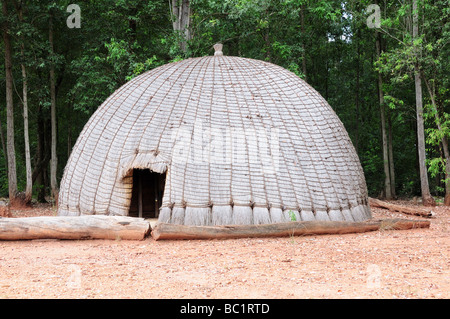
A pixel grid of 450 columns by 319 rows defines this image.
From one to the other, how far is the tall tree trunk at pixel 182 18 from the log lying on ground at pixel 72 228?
9.89 meters

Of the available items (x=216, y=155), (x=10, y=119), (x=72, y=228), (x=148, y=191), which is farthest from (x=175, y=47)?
(x=72, y=228)

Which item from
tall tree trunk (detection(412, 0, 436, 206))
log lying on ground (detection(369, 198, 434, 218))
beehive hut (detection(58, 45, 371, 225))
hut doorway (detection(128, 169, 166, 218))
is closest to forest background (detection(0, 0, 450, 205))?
tall tree trunk (detection(412, 0, 436, 206))

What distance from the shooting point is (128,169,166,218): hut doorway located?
11.8 meters

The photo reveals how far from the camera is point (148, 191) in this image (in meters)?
12.1

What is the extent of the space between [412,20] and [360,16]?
2399mm

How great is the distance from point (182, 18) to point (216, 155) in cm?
996

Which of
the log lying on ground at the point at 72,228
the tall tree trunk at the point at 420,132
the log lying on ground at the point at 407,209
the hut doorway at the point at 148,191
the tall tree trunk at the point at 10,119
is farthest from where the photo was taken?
the tall tree trunk at the point at 10,119

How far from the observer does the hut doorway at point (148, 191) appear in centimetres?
1178

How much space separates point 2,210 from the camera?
1284cm

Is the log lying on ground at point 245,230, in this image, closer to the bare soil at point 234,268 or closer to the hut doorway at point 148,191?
the bare soil at point 234,268

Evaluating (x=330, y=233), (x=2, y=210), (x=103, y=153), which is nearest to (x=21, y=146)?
(x=2, y=210)

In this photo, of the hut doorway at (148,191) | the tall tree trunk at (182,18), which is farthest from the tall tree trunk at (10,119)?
the hut doorway at (148,191)

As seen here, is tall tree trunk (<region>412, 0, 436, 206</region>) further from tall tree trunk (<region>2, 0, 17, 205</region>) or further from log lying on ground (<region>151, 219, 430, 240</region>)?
tall tree trunk (<region>2, 0, 17, 205</region>)

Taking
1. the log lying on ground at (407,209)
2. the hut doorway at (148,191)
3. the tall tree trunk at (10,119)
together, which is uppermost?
the tall tree trunk at (10,119)
